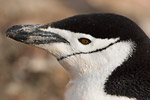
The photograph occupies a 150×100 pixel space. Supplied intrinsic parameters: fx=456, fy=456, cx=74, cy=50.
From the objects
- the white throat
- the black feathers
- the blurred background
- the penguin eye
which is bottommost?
the white throat

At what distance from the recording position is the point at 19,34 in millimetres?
2619

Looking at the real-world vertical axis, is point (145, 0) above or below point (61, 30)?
above

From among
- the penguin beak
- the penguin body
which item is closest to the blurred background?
the penguin beak

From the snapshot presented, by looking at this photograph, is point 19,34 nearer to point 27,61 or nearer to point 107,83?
point 107,83

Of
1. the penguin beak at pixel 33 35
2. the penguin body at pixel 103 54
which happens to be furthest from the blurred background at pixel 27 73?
the penguin body at pixel 103 54

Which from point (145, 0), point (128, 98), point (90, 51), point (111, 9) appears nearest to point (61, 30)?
point (90, 51)

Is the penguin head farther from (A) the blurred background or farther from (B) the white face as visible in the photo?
(A) the blurred background

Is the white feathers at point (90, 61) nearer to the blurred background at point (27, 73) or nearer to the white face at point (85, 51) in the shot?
the white face at point (85, 51)

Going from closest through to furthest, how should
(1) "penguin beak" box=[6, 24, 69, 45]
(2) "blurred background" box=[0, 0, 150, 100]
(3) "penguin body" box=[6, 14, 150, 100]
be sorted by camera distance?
(3) "penguin body" box=[6, 14, 150, 100], (1) "penguin beak" box=[6, 24, 69, 45], (2) "blurred background" box=[0, 0, 150, 100]

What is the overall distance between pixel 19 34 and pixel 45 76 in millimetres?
3668

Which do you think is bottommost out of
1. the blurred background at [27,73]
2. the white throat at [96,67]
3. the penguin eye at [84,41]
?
the white throat at [96,67]

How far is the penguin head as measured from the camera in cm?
242

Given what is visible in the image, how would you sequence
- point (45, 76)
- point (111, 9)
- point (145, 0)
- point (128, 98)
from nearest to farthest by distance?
point (128, 98)
point (45, 76)
point (111, 9)
point (145, 0)

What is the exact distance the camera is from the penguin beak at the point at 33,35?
2539 mm
